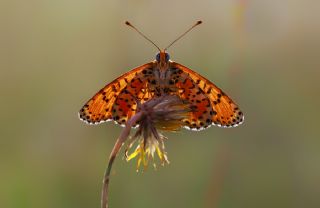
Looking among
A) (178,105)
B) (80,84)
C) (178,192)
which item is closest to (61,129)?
(80,84)

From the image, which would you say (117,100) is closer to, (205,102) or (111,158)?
(205,102)

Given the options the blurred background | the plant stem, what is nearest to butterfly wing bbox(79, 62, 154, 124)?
the plant stem

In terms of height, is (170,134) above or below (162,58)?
below

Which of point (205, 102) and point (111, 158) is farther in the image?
point (205, 102)

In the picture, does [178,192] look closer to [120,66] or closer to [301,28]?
[120,66]

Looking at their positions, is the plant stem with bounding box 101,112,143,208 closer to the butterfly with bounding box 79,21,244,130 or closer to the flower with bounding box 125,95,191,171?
the flower with bounding box 125,95,191,171

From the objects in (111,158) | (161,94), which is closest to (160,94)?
(161,94)
